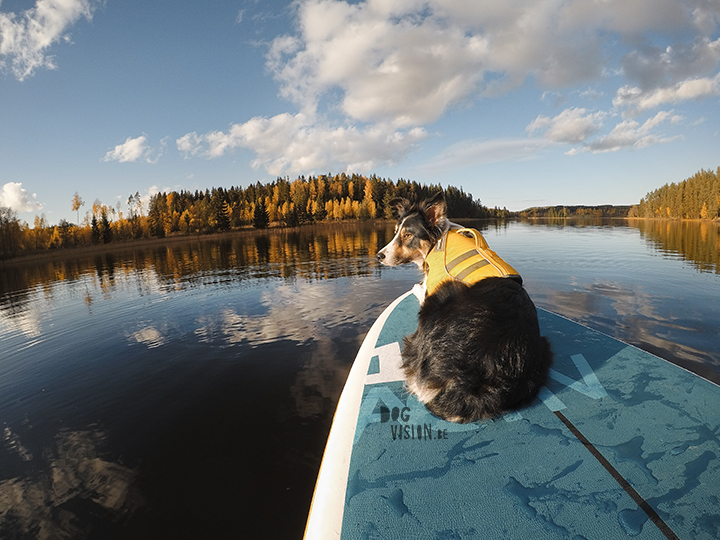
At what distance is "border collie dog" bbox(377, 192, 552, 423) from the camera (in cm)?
265

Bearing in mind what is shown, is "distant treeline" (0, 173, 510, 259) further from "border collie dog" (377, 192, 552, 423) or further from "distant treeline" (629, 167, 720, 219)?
"distant treeline" (629, 167, 720, 219)

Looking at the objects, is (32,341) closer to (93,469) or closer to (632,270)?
(93,469)

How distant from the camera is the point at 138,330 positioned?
31.4 feet

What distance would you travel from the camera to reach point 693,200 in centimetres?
9744

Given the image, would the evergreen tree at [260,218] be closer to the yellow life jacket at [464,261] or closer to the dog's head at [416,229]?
the dog's head at [416,229]

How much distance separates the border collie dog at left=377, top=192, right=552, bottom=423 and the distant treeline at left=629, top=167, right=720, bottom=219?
123033mm

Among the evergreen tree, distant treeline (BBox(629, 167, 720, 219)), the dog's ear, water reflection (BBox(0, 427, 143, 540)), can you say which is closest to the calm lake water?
water reflection (BBox(0, 427, 143, 540))

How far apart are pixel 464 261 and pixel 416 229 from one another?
4.52 ft

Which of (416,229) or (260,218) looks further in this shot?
(260,218)

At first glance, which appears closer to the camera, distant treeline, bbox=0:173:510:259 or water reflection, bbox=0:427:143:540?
water reflection, bbox=0:427:143:540

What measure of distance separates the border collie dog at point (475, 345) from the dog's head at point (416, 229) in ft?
3.25

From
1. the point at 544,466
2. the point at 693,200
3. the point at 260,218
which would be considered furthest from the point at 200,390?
the point at 693,200

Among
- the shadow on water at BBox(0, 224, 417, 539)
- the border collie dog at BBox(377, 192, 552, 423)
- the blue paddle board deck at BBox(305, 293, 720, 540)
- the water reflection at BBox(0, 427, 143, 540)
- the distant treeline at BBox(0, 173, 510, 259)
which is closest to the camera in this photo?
the blue paddle board deck at BBox(305, 293, 720, 540)

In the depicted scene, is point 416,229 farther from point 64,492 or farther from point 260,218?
point 260,218
